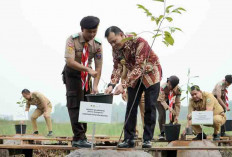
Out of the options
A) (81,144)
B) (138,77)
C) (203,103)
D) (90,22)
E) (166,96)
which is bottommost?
(81,144)

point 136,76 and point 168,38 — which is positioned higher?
point 168,38

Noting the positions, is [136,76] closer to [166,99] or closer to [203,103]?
[203,103]

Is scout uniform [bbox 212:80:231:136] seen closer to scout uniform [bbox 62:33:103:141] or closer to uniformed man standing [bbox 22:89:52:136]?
uniformed man standing [bbox 22:89:52:136]

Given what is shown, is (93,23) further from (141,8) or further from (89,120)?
(89,120)

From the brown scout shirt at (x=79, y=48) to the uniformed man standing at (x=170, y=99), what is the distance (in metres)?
3.65

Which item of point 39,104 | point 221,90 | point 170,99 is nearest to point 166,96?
point 170,99

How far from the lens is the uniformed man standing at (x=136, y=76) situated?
4965mm

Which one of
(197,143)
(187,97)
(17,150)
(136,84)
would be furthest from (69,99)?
(187,97)

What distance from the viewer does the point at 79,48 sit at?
509cm

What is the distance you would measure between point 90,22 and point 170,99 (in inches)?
172

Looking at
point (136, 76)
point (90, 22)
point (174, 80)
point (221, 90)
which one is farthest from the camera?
point (221, 90)

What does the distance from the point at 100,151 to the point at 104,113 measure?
0.42 m

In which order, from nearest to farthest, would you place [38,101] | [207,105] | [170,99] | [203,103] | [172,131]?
[172,131] → [207,105] → [203,103] → [170,99] → [38,101]

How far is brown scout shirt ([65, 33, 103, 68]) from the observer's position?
4996mm
